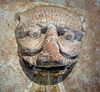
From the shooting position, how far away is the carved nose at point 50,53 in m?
0.93

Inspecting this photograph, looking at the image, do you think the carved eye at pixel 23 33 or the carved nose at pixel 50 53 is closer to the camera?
the carved nose at pixel 50 53

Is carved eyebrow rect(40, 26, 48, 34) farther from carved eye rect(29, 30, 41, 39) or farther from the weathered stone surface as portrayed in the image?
the weathered stone surface

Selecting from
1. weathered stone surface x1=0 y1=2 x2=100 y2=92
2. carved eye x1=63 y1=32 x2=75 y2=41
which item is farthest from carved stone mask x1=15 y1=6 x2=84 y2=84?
weathered stone surface x1=0 y1=2 x2=100 y2=92

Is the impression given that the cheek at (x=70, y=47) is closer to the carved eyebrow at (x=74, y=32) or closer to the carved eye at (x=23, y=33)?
the carved eyebrow at (x=74, y=32)

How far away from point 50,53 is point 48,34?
0.15 metres

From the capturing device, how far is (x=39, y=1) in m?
1.27

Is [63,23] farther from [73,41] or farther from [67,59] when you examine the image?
[67,59]

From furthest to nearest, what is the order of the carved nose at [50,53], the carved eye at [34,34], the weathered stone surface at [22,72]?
the weathered stone surface at [22,72]
the carved eye at [34,34]
the carved nose at [50,53]

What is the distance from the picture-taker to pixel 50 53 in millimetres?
927

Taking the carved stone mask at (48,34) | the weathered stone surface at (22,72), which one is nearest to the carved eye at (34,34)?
the carved stone mask at (48,34)

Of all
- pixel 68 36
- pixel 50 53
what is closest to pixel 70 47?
pixel 68 36

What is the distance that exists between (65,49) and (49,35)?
0.16 metres

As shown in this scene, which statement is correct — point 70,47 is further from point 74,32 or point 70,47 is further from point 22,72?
point 22,72

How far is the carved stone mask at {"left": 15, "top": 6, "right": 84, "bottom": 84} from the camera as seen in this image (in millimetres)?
1009
